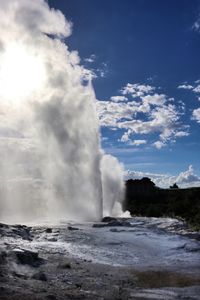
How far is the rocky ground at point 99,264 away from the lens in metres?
10.7

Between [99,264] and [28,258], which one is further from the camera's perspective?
[99,264]

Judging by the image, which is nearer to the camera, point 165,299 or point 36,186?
point 165,299

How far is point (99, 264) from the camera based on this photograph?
1516cm

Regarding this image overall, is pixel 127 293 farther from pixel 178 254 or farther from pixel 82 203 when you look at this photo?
pixel 82 203

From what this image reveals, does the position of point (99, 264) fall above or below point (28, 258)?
below

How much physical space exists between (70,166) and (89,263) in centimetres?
2604

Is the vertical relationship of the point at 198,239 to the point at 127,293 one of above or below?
above

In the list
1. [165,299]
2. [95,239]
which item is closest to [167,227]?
[95,239]

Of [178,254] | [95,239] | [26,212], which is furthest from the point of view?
[26,212]

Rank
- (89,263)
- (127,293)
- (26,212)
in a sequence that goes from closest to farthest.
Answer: (127,293) < (89,263) < (26,212)

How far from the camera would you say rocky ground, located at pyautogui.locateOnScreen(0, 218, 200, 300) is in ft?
35.2

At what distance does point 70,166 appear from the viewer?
135 ft

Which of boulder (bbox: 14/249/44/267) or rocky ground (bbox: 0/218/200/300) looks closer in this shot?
rocky ground (bbox: 0/218/200/300)

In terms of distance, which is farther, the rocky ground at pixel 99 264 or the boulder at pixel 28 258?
the boulder at pixel 28 258
